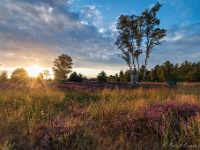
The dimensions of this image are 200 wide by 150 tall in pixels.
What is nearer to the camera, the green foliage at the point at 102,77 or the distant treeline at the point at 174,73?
the green foliage at the point at 102,77

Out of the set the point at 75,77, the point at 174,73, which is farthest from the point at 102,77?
the point at 174,73

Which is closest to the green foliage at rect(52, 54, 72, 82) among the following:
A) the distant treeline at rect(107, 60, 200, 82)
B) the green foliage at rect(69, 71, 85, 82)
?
the green foliage at rect(69, 71, 85, 82)

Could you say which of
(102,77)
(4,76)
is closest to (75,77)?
(102,77)

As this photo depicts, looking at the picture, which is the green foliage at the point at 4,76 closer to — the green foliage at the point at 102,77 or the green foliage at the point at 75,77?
the green foliage at the point at 75,77

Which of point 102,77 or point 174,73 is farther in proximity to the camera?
point 174,73

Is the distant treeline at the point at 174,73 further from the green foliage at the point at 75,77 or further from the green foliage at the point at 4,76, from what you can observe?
the green foliage at the point at 4,76

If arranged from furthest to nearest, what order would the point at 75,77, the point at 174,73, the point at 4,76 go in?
the point at 174,73
the point at 4,76
the point at 75,77

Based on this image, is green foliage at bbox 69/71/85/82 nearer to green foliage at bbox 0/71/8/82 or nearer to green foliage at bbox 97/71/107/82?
green foliage at bbox 97/71/107/82

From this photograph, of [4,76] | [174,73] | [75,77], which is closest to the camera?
[75,77]

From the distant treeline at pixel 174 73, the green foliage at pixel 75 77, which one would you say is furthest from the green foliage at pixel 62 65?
the distant treeline at pixel 174 73

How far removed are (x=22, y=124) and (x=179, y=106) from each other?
4.64m

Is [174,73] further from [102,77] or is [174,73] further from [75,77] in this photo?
[75,77]

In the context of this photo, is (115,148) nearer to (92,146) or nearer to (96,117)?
(92,146)

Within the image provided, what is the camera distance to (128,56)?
24.0 m
